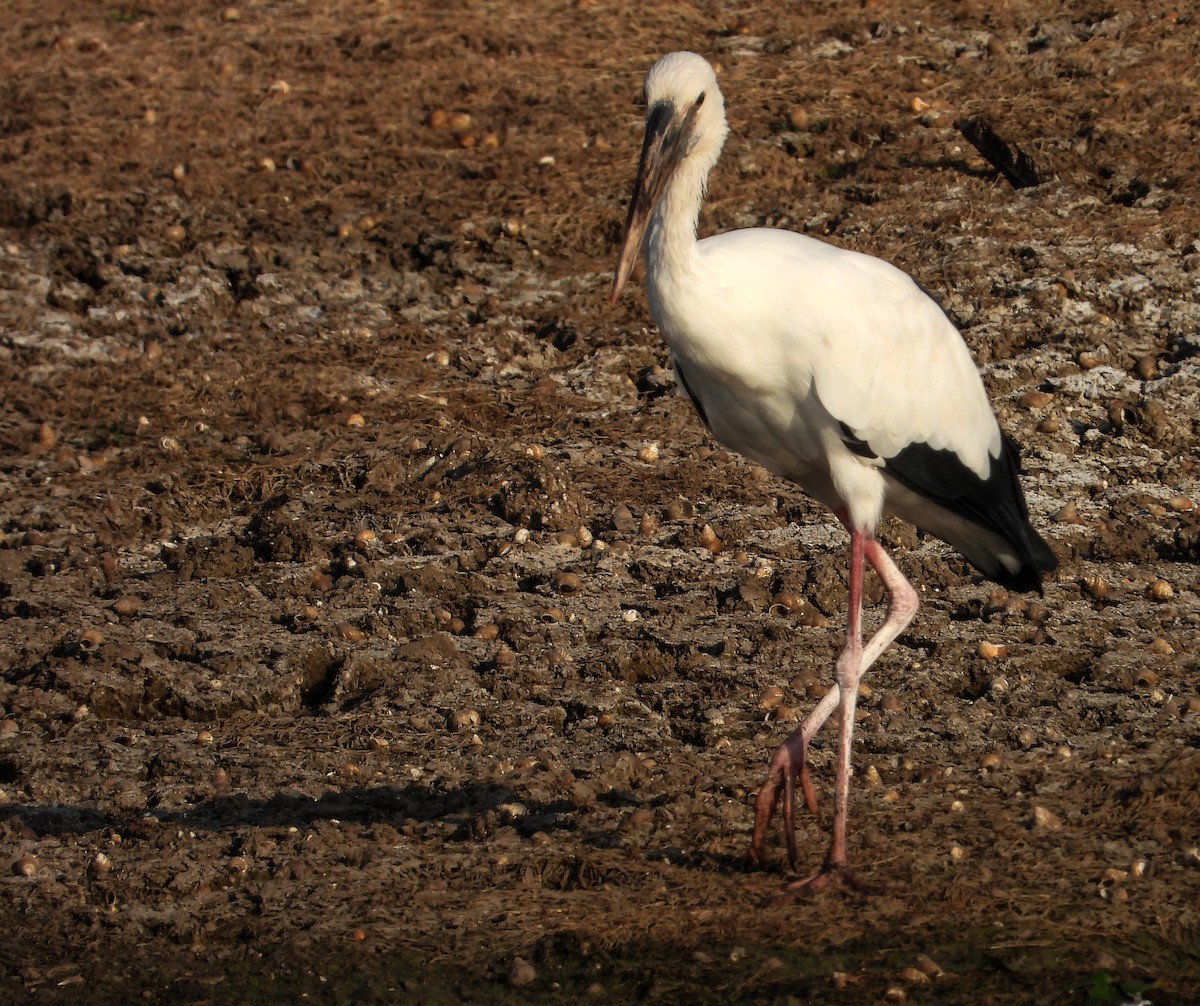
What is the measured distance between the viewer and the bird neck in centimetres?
478

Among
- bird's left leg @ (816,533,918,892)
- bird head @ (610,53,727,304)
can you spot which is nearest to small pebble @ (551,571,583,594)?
bird's left leg @ (816,533,918,892)

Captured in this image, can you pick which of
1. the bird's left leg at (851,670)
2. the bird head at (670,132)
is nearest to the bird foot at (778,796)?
the bird's left leg at (851,670)

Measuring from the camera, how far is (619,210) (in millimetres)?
8977

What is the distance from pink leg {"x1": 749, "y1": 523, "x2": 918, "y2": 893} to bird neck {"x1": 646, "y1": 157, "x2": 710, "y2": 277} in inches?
42.2

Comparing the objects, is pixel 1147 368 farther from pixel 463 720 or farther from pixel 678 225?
pixel 463 720

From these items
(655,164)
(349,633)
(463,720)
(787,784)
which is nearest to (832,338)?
(655,164)

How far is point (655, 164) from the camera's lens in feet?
16.1

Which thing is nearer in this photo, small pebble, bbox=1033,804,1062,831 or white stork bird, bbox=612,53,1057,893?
white stork bird, bbox=612,53,1057,893

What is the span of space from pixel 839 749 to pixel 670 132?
6.24 ft

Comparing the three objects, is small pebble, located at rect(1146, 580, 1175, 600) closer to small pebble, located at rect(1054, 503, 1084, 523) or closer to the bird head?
small pebble, located at rect(1054, 503, 1084, 523)

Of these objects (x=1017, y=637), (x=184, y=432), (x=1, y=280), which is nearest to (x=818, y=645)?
(x=1017, y=637)

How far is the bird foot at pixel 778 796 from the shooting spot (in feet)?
15.9

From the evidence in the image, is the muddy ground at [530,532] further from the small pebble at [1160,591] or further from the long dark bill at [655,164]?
the long dark bill at [655,164]

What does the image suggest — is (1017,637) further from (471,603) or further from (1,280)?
(1,280)
